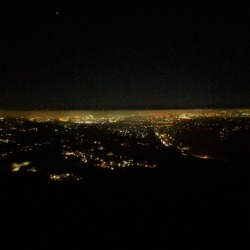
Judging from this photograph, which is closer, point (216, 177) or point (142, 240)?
point (142, 240)


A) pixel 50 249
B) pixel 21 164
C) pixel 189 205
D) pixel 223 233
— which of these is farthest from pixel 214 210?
pixel 21 164

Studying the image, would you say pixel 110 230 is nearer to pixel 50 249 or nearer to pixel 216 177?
pixel 50 249

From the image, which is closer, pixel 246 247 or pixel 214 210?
pixel 246 247

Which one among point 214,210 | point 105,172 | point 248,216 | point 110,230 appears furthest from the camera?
point 105,172

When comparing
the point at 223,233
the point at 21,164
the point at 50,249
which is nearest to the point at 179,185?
the point at 223,233

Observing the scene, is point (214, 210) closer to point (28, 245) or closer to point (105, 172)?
point (28, 245)

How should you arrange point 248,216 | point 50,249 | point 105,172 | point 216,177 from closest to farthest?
point 50,249 → point 248,216 → point 216,177 → point 105,172
